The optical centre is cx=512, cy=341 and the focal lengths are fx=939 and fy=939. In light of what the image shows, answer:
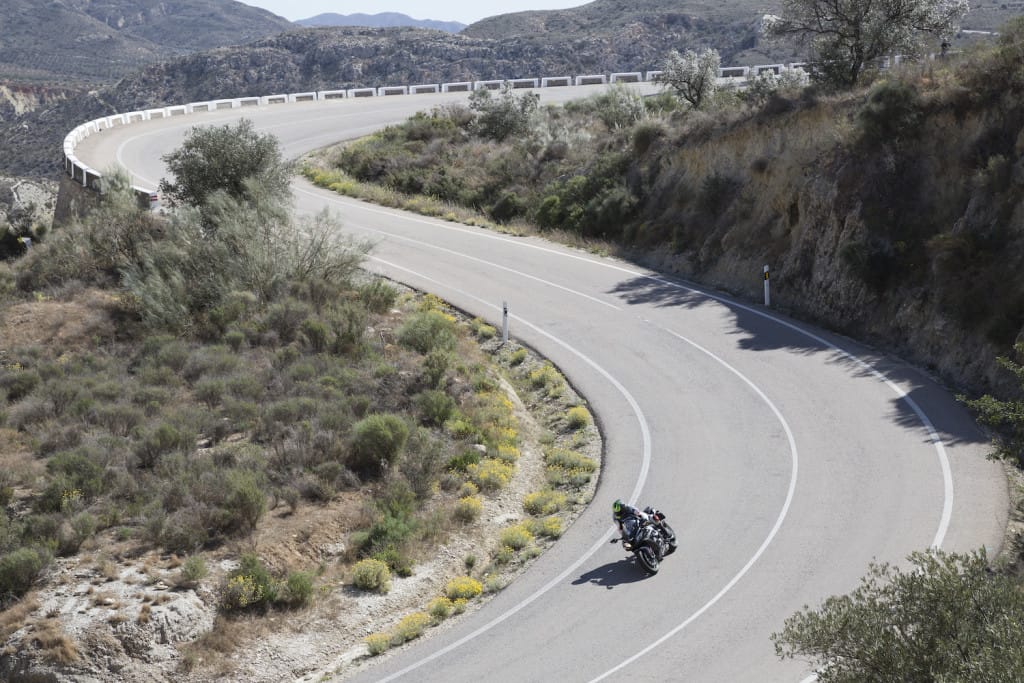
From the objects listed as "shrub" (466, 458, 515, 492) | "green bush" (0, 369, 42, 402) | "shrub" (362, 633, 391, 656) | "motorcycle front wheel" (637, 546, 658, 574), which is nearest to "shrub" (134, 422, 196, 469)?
"green bush" (0, 369, 42, 402)

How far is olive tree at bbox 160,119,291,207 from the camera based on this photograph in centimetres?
2925

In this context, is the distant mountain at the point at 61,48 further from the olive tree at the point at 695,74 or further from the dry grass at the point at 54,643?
the dry grass at the point at 54,643

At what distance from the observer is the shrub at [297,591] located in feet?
44.9

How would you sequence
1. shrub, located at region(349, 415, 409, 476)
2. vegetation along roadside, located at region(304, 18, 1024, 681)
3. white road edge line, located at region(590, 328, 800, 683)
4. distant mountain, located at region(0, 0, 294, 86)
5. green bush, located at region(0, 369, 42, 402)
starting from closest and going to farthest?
vegetation along roadside, located at region(304, 18, 1024, 681) → white road edge line, located at region(590, 328, 800, 683) → shrub, located at region(349, 415, 409, 476) → green bush, located at region(0, 369, 42, 402) → distant mountain, located at region(0, 0, 294, 86)

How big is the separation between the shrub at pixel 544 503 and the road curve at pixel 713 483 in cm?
83

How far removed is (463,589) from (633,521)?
9.22 feet

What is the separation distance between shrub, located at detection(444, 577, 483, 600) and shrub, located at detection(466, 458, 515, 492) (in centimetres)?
293

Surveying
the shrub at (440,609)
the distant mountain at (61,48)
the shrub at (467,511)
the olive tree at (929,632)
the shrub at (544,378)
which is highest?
the distant mountain at (61,48)

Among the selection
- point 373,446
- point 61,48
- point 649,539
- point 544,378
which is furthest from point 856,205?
point 61,48

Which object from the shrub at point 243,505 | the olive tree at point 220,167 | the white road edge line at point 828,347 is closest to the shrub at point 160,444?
the shrub at point 243,505

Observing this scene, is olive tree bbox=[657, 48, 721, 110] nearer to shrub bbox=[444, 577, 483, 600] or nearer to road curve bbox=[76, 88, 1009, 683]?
road curve bbox=[76, 88, 1009, 683]

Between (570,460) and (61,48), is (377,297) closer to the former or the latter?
(570,460)

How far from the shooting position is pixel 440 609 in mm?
13812

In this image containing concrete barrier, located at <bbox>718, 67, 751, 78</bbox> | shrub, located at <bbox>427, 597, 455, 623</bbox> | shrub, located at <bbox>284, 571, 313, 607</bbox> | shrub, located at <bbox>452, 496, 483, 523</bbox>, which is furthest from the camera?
concrete barrier, located at <bbox>718, 67, 751, 78</bbox>
